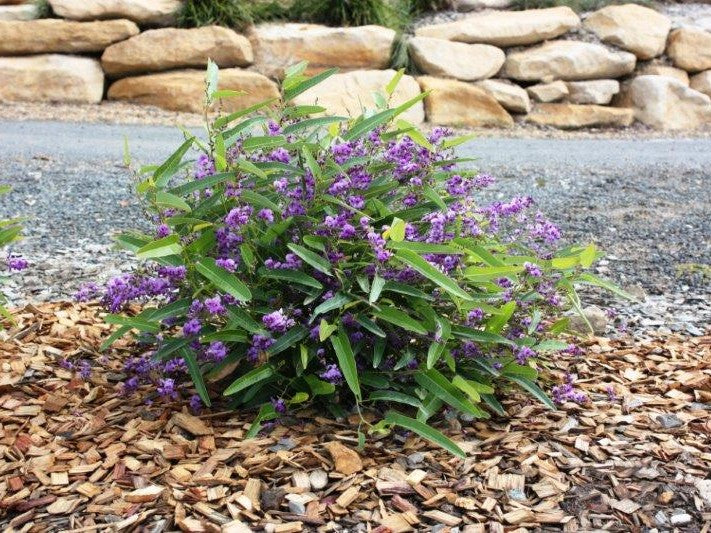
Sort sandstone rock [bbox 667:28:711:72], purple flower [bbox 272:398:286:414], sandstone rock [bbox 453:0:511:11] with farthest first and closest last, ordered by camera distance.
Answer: sandstone rock [bbox 453:0:511:11] < sandstone rock [bbox 667:28:711:72] < purple flower [bbox 272:398:286:414]

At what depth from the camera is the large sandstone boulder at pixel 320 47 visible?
35.0 ft

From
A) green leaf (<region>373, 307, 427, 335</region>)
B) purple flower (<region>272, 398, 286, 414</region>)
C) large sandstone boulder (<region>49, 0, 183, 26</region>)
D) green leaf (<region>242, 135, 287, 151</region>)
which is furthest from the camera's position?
large sandstone boulder (<region>49, 0, 183, 26</region>)

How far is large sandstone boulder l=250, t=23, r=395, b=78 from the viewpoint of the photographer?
35.0ft

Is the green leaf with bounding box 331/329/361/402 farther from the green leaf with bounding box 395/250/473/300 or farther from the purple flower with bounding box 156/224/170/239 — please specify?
the purple flower with bounding box 156/224/170/239

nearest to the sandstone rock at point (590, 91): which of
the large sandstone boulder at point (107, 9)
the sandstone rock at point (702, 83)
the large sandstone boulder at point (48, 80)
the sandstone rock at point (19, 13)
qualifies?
the sandstone rock at point (702, 83)

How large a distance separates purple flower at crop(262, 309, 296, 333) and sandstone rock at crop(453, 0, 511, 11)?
11.1 meters

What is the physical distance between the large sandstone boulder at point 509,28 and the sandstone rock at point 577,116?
107 cm

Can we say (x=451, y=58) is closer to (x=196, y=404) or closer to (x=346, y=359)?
(x=196, y=404)

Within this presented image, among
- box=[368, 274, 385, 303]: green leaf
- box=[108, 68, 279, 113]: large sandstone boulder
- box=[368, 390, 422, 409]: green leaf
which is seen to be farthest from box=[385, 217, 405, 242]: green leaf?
box=[108, 68, 279, 113]: large sandstone boulder

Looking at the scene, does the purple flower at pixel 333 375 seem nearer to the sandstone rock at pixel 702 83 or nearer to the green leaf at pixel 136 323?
the green leaf at pixel 136 323

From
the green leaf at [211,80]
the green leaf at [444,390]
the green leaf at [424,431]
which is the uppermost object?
the green leaf at [211,80]

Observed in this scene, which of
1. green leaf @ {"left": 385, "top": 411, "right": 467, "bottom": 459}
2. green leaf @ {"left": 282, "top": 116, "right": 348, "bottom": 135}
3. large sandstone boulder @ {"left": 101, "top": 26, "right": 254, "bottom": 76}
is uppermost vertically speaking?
green leaf @ {"left": 282, "top": 116, "right": 348, "bottom": 135}

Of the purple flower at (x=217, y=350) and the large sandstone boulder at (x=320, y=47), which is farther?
the large sandstone boulder at (x=320, y=47)

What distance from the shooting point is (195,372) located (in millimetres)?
2338
